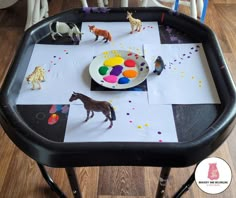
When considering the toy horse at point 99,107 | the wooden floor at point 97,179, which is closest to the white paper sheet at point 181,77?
the toy horse at point 99,107

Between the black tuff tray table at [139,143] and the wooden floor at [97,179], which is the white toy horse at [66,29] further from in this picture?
the wooden floor at [97,179]

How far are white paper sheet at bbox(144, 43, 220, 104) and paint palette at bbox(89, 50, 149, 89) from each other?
3 cm

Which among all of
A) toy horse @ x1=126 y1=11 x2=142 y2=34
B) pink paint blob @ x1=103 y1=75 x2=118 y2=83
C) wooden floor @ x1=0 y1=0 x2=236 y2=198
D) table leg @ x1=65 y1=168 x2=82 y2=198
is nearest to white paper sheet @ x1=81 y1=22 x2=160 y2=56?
toy horse @ x1=126 y1=11 x2=142 y2=34

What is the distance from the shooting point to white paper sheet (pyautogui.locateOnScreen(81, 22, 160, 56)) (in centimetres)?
92

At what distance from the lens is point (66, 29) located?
94 cm

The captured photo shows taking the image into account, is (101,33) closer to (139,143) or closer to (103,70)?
(103,70)

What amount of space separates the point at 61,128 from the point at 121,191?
1.64 feet

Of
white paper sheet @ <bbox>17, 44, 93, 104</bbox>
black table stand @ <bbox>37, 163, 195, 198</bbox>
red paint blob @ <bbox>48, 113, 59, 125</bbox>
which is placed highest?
white paper sheet @ <bbox>17, 44, 93, 104</bbox>

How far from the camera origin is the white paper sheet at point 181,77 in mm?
765

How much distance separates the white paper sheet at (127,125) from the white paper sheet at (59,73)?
70mm

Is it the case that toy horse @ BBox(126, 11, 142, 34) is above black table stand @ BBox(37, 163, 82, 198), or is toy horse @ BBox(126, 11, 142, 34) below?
above

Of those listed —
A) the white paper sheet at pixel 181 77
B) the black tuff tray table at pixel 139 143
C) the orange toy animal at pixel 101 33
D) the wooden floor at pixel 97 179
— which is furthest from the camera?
the wooden floor at pixel 97 179

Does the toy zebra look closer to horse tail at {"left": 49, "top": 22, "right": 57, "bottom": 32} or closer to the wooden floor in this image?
horse tail at {"left": 49, "top": 22, "right": 57, "bottom": 32}

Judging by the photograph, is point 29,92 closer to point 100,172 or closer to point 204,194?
point 100,172
